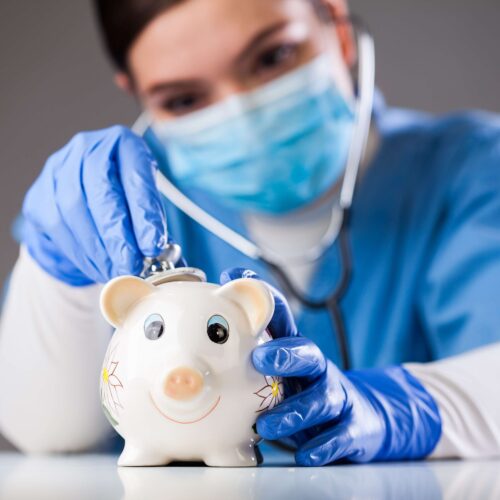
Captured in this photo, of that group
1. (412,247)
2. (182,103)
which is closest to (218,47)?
(182,103)

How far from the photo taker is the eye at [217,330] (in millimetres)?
844

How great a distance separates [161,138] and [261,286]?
1033 mm

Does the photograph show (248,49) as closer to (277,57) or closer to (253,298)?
(277,57)

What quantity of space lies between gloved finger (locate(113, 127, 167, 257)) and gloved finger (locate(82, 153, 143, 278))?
11 mm

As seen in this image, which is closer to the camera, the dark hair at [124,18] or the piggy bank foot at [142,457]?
the piggy bank foot at [142,457]

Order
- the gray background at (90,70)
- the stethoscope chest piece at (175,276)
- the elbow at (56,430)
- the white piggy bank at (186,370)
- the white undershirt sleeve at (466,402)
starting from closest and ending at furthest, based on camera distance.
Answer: the white piggy bank at (186,370), the stethoscope chest piece at (175,276), the white undershirt sleeve at (466,402), the elbow at (56,430), the gray background at (90,70)

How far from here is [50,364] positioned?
129 centimetres

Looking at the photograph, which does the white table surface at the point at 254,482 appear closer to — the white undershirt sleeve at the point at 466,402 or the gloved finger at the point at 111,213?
the white undershirt sleeve at the point at 466,402

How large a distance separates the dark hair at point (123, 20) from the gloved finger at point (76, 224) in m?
0.53

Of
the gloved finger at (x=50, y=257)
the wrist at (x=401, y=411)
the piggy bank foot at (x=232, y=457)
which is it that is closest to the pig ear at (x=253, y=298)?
the piggy bank foot at (x=232, y=457)

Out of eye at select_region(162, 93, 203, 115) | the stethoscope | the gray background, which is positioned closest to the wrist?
the stethoscope

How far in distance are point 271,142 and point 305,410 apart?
932 mm

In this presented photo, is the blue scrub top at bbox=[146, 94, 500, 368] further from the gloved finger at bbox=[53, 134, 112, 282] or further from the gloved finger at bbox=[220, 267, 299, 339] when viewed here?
the gloved finger at bbox=[220, 267, 299, 339]

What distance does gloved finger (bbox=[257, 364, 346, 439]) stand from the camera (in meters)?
0.86
